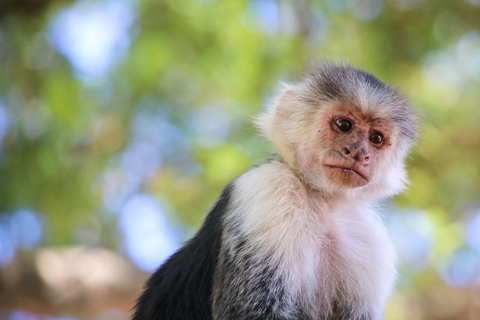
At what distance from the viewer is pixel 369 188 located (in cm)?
525

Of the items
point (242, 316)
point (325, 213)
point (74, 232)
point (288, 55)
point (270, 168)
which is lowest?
point (242, 316)

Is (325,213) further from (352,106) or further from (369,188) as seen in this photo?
(352,106)

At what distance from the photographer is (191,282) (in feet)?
16.0

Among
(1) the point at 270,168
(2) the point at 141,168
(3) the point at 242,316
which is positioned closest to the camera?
(3) the point at 242,316

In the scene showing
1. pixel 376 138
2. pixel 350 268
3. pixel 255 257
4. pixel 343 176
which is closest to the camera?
pixel 255 257

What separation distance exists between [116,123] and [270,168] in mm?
6243

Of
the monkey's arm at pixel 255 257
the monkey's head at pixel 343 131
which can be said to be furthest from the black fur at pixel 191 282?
the monkey's head at pixel 343 131

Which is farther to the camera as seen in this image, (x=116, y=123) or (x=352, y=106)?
(x=116, y=123)

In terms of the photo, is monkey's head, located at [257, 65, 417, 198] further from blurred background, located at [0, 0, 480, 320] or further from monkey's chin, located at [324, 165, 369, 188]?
blurred background, located at [0, 0, 480, 320]

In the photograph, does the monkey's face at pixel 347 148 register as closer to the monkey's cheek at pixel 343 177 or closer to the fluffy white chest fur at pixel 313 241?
the monkey's cheek at pixel 343 177

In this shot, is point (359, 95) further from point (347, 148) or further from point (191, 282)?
point (191, 282)

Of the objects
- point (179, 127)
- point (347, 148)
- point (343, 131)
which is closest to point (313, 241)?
point (347, 148)

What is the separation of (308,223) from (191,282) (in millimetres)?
916

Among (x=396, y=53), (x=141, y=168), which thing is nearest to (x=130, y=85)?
(x=141, y=168)
